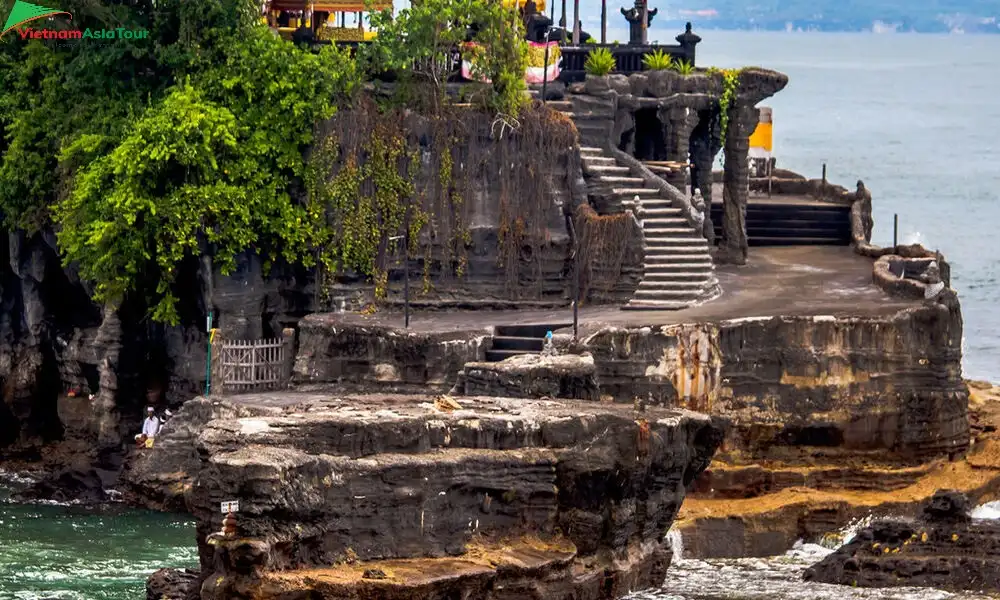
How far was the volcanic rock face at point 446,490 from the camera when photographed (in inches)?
1802

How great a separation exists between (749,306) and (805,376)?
8.73 feet

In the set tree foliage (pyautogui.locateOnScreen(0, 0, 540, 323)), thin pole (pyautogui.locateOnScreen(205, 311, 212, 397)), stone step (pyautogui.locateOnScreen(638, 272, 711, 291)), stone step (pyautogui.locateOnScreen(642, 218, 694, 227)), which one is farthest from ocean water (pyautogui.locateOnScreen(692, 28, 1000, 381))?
thin pole (pyautogui.locateOnScreen(205, 311, 212, 397))

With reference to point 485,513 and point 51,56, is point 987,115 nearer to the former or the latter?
point 51,56

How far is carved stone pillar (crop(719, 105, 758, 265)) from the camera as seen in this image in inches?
2630

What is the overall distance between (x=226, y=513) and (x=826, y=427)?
17.2 meters

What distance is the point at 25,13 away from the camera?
63188 mm

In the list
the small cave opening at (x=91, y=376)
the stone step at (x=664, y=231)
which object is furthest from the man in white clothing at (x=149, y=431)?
the stone step at (x=664, y=231)

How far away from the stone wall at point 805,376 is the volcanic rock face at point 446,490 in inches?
209

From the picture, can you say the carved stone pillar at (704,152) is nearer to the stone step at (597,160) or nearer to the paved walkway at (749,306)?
the paved walkway at (749,306)

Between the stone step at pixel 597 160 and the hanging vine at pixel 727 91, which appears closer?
the stone step at pixel 597 160

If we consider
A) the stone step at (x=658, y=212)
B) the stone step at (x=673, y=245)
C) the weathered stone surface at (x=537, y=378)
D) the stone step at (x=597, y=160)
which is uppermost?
the stone step at (x=597, y=160)

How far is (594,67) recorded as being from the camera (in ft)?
212

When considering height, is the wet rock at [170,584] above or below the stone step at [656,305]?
below

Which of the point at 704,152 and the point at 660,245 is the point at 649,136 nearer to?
the point at 704,152
